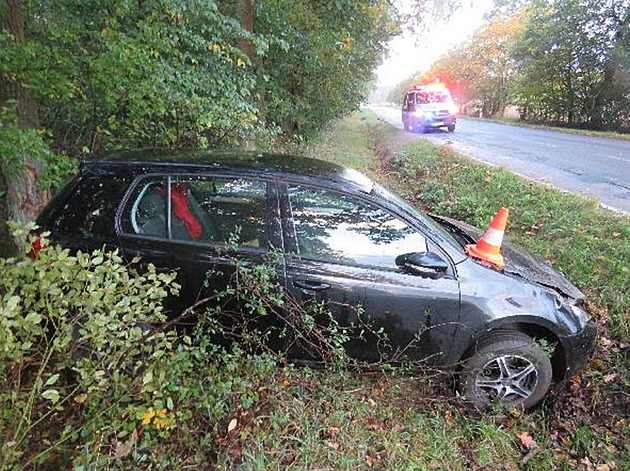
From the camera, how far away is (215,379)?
2391 mm

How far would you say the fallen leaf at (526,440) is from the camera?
2.74 metres

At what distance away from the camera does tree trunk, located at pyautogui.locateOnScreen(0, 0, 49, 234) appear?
3.71 meters

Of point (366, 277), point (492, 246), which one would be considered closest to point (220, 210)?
point (366, 277)

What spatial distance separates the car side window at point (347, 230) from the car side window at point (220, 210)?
0.25 m

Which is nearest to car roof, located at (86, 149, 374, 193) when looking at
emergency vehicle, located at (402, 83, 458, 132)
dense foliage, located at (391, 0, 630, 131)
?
emergency vehicle, located at (402, 83, 458, 132)

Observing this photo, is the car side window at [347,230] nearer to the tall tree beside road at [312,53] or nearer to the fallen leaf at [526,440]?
the fallen leaf at [526,440]

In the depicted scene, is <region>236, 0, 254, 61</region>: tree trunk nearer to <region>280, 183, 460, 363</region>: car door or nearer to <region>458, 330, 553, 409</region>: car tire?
<region>280, 183, 460, 363</region>: car door

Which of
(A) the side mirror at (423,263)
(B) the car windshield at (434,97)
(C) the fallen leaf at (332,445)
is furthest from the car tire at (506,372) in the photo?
(B) the car windshield at (434,97)

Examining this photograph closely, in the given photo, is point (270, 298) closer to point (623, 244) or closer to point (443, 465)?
point (443, 465)

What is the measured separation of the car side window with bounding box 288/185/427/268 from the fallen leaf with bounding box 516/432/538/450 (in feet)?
4.93

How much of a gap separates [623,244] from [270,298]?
4.40 m

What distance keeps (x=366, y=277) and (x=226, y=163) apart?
128 cm

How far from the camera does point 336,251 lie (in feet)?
8.93

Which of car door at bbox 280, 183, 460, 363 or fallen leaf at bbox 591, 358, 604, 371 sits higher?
car door at bbox 280, 183, 460, 363
